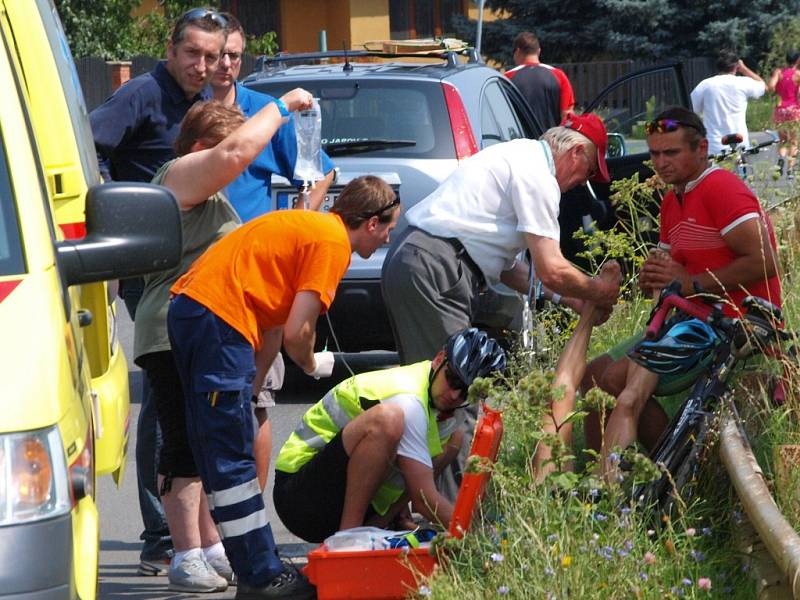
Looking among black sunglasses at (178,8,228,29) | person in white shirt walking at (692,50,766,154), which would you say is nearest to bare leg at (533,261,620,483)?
black sunglasses at (178,8,228,29)

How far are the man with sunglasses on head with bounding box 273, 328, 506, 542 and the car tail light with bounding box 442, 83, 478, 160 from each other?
9.67 ft

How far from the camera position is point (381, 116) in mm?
8227

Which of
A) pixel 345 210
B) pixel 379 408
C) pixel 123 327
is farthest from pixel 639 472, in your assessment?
pixel 123 327

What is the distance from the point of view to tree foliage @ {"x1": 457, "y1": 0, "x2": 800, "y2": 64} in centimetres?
3112

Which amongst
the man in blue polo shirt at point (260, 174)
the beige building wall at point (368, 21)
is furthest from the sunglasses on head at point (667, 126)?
the beige building wall at point (368, 21)

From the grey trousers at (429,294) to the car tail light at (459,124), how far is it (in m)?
2.35

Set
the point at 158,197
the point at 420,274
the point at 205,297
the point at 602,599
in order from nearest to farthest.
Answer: the point at 158,197 < the point at 602,599 < the point at 205,297 < the point at 420,274

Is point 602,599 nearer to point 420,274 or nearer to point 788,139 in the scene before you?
point 420,274

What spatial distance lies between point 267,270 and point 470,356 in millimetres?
754

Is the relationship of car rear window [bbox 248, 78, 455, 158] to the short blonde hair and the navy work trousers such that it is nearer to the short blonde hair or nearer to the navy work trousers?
the short blonde hair

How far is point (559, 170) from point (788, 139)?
6.59m

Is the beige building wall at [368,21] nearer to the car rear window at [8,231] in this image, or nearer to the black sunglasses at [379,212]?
the black sunglasses at [379,212]

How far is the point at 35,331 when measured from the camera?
10.5ft

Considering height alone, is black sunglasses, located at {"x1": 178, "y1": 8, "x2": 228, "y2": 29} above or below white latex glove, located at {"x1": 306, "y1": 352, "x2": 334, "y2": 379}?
above
